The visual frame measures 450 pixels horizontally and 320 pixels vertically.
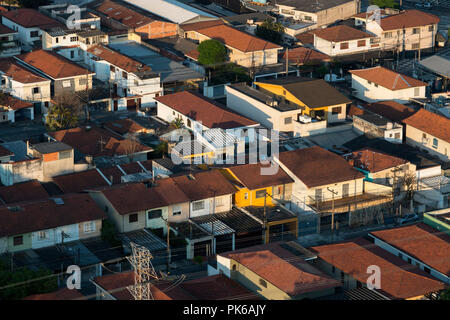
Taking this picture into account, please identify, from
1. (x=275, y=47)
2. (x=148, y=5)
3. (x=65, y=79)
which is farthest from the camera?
(x=148, y=5)

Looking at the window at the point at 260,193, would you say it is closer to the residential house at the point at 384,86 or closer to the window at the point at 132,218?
the window at the point at 132,218

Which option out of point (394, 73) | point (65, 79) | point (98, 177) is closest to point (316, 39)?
point (394, 73)

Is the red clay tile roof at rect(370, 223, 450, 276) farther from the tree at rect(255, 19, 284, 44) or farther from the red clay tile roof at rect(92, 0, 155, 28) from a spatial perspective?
the red clay tile roof at rect(92, 0, 155, 28)

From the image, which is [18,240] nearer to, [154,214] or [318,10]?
[154,214]

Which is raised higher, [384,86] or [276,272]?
[276,272]

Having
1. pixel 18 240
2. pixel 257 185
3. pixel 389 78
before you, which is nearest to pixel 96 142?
pixel 257 185

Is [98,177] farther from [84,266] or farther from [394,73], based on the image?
[394,73]
